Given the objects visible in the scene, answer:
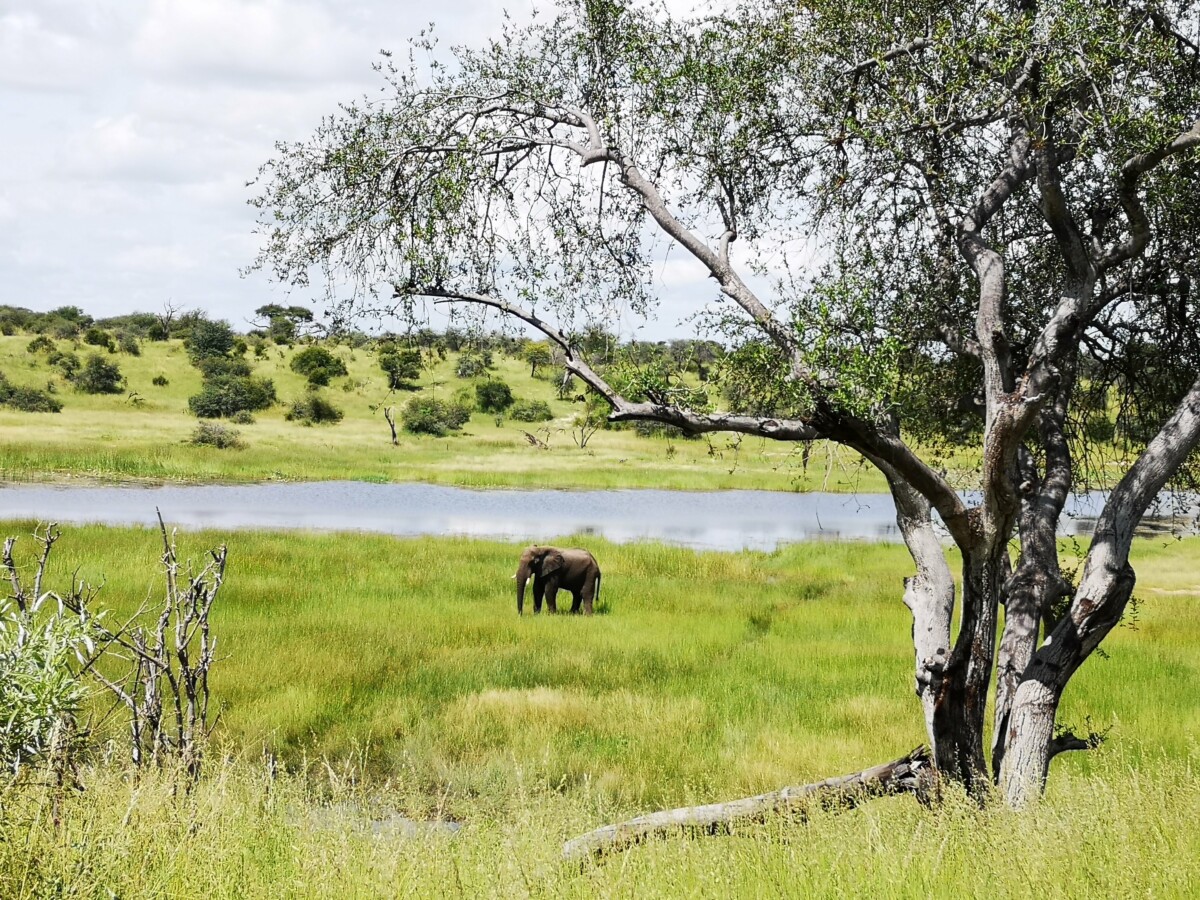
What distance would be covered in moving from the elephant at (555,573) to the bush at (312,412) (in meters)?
55.9

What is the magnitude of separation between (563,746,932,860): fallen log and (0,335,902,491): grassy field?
3924 centimetres

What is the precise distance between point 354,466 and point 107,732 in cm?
5165

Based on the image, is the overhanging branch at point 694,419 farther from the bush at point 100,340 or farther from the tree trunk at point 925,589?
the bush at point 100,340

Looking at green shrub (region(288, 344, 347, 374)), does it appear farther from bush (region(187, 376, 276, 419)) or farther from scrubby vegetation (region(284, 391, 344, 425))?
bush (region(187, 376, 276, 419))

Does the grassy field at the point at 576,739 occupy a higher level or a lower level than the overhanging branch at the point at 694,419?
lower

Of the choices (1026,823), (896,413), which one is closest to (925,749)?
(1026,823)

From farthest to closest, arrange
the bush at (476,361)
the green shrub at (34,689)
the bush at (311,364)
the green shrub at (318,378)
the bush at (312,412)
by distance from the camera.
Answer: the green shrub at (318,378)
the bush at (312,412)
the bush at (311,364)
the bush at (476,361)
the green shrub at (34,689)

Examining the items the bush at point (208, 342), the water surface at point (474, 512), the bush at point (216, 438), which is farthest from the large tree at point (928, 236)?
the bush at point (208, 342)

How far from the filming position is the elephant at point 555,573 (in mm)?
20453

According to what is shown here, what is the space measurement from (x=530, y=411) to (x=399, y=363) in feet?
231

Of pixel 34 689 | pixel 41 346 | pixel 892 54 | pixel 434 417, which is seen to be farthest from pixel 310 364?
pixel 34 689

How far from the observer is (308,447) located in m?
63.7

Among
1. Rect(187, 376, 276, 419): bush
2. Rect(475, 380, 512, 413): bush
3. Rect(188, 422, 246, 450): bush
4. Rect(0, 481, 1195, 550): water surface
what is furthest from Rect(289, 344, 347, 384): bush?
Rect(0, 481, 1195, 550): water surface

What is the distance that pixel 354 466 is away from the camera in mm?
59406
